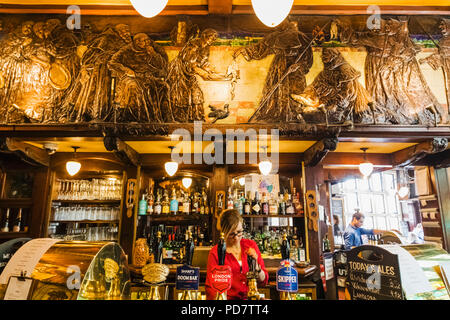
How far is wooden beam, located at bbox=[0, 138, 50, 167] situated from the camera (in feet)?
11.7

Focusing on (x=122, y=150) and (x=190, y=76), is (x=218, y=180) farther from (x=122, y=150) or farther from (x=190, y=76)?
(x=190, y=76)

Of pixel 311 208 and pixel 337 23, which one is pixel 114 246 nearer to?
pixel 311 208

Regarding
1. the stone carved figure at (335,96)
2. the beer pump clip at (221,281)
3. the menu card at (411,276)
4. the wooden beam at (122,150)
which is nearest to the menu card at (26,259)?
the beer pump clip at (221,281)

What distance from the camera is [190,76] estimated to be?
3.73m

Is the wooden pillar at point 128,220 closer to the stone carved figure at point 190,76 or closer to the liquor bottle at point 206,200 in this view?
the liquor bottle at point 206,200

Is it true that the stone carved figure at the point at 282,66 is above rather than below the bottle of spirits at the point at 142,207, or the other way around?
above

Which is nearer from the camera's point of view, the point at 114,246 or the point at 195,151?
the point at 114,246

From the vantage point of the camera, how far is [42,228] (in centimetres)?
421

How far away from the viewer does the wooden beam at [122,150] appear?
136 inches

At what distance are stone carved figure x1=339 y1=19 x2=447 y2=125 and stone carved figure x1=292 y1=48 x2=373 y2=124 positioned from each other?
8.6 inches

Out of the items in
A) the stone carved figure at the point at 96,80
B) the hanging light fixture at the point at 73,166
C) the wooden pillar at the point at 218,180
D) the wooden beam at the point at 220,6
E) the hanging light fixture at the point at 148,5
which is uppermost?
the wooden beam at the point at 220,6

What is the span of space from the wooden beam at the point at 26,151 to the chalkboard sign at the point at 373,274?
4.41m

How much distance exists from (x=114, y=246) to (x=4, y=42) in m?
4.27
